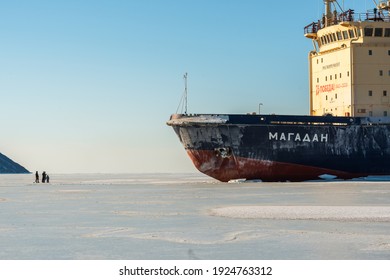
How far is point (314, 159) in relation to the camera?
118 feet

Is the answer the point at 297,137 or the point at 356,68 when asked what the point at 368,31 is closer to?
the point at 356,68

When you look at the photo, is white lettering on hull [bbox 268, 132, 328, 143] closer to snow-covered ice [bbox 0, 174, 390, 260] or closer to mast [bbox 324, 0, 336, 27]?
mast [bbox 324, 0, 336, 27]

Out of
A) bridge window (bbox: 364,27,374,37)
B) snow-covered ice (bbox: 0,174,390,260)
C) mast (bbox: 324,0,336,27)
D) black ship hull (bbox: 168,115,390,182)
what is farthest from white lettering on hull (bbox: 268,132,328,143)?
snow-covered ice (bbox: 0,174,390,260)

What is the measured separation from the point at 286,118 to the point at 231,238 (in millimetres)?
24609

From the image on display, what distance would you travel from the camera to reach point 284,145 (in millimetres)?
35844

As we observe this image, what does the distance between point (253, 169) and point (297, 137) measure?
303 cm

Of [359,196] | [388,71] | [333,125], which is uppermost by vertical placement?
[388,71]

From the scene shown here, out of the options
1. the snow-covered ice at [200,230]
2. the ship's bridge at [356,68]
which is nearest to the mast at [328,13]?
the ship's bridge at [356,68]

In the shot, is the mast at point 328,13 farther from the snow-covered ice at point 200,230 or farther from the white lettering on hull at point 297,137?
the snow-covered ice at point 200,230

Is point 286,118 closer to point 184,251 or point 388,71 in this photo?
point 388,71

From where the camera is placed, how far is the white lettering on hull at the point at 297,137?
3578cm

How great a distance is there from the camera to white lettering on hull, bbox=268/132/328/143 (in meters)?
35.8
